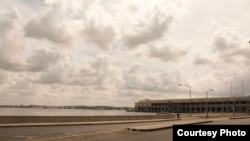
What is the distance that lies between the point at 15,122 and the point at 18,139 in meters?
18.0

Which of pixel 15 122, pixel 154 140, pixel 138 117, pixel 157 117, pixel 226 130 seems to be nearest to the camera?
pixel 226 130

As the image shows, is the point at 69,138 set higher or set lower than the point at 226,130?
lower

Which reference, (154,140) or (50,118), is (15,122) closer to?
(50,118)

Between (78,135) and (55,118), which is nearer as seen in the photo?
(78,135)


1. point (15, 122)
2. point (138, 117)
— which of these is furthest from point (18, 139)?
point (138, 117)

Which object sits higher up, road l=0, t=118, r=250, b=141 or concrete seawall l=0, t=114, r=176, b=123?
concrete seawall l=0, t=114, r=176, b=123

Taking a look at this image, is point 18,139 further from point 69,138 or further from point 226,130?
point 226,130

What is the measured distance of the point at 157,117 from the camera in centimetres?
7994

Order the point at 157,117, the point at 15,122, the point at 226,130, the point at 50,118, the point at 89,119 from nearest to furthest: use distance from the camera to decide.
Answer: the point at 226,130, the point at 15,122, the point at 50,118, the point at 89,119, the point at 157,117

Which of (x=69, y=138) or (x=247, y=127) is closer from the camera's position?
(x=247, y=127)

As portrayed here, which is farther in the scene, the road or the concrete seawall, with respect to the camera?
the concrete seawall

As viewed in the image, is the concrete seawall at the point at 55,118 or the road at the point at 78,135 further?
the concrete seawall at the point at 55,118

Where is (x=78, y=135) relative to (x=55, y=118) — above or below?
below

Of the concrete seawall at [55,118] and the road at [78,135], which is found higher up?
the concrete seawall at [55,118]
